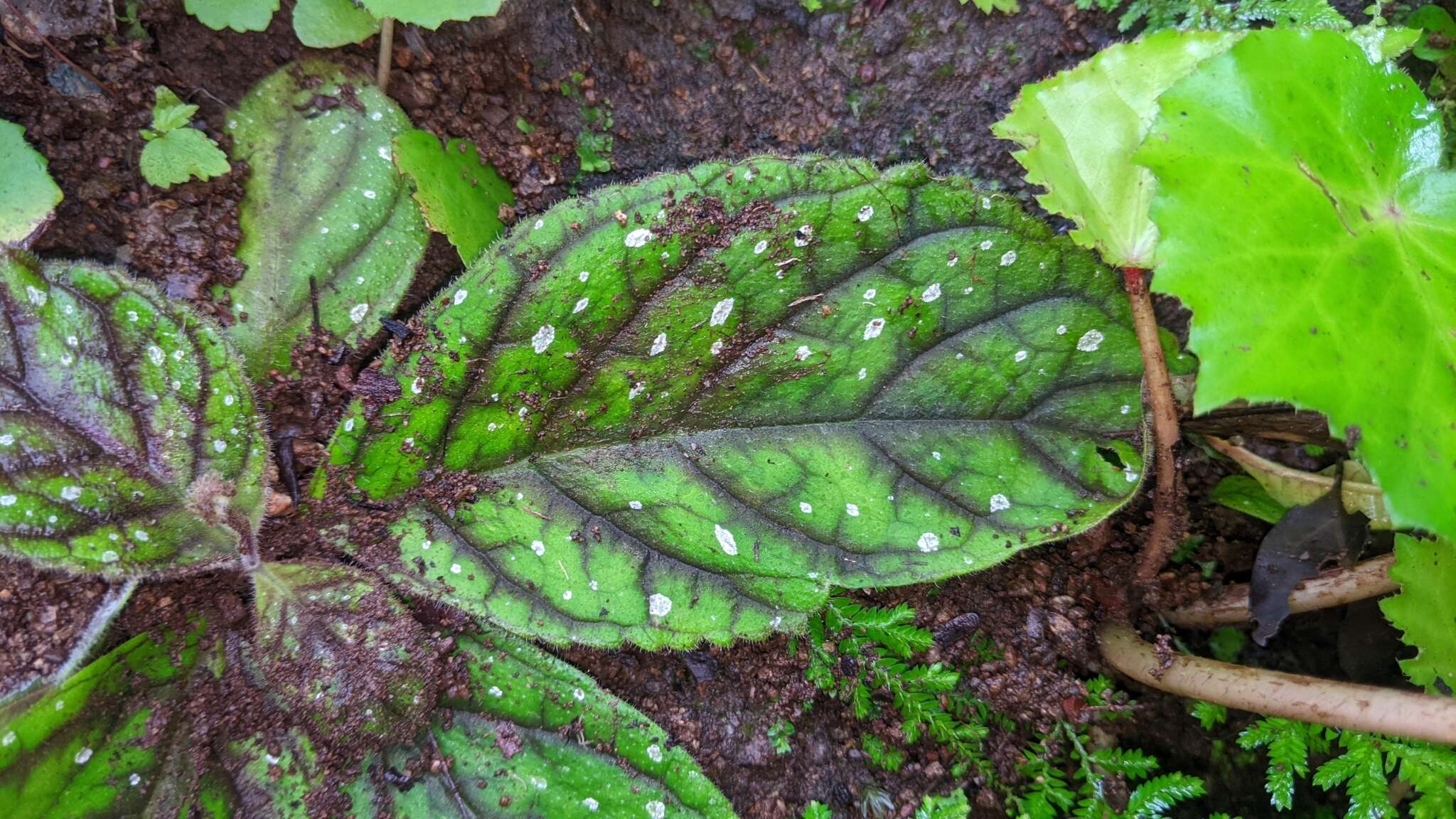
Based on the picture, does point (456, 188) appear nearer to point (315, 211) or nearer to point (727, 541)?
point (315, 211)

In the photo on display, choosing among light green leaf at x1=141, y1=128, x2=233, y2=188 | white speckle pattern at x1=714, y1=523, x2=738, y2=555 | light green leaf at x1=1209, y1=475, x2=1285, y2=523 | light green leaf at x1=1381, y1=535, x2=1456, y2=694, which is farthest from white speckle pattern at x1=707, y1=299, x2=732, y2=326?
light green leaf at x1=1381, y1=535, x2=1456, y2=694

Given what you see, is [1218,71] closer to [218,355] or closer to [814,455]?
[814,455]

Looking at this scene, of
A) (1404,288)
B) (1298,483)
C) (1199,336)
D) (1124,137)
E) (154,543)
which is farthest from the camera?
(1298,483)

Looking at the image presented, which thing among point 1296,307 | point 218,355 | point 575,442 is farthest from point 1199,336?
point 218,355

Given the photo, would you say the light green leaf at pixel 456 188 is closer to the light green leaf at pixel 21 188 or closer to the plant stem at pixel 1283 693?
the light green leaf at pixel 21 188

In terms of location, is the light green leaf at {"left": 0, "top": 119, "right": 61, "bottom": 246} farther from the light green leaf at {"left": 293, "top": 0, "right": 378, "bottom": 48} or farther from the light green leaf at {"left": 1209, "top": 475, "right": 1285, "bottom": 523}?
the light green leaf at {"left": 1209, "top": 475, "right": 1285, "bottom": 523}

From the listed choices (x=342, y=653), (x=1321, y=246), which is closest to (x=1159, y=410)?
(x=1321, y=246)
